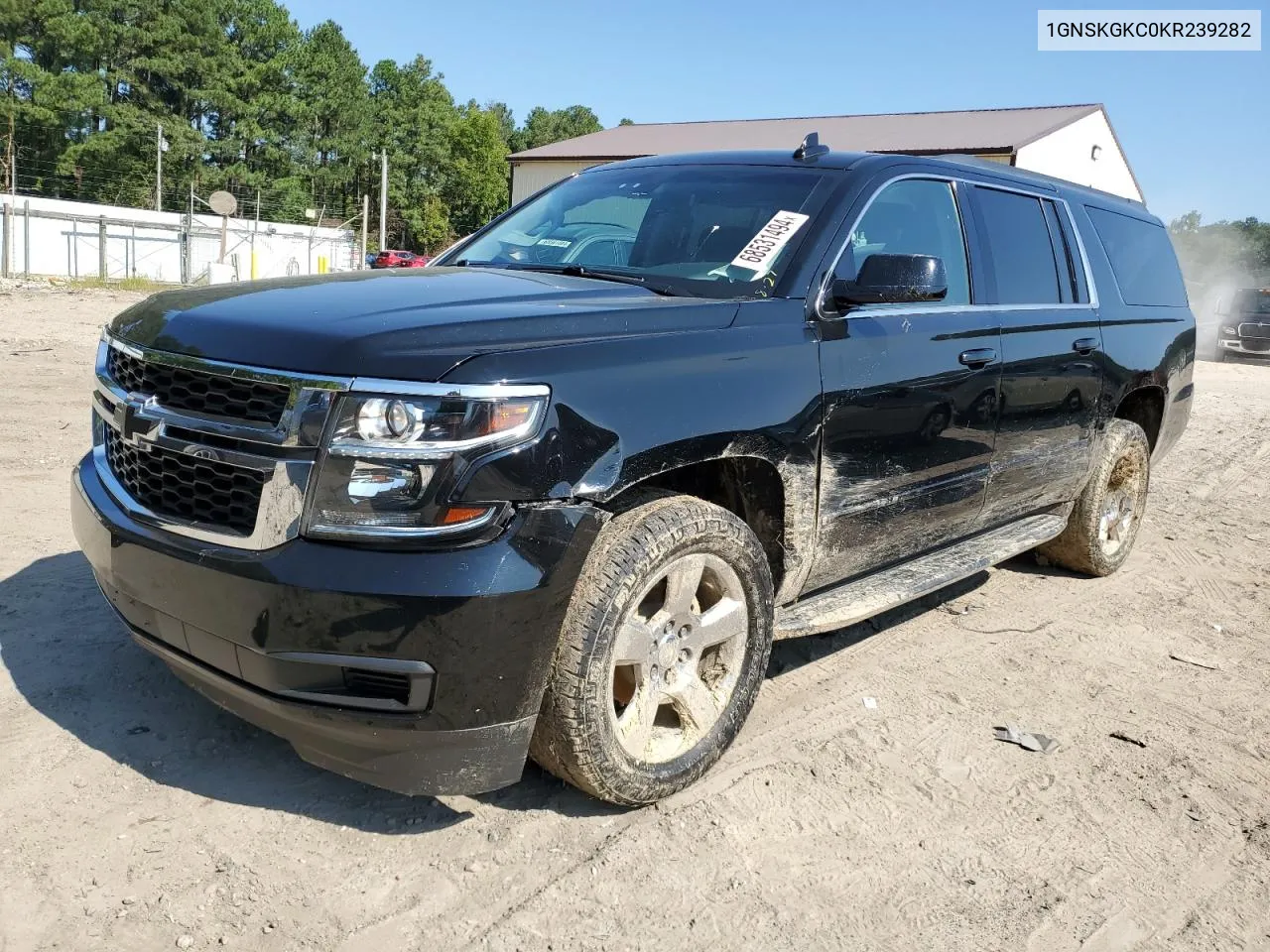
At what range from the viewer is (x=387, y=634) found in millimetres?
2301

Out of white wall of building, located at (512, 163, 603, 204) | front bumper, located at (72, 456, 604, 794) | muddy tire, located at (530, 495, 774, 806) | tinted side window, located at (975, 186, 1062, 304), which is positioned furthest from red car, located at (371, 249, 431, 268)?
front bumper, located at (72, 456, 604, 794)

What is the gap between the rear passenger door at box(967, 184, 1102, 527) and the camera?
165 inches

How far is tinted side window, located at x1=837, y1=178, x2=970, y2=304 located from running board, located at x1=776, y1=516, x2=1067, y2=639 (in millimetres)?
1033

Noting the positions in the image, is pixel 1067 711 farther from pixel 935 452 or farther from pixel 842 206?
pixel 842 206

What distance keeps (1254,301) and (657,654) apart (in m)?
25.0

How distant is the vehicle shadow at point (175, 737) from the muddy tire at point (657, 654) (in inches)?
10.1

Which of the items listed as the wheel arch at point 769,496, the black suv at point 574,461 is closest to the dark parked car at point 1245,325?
the black suv at point 574,461

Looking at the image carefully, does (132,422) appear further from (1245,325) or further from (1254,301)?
(1254,301)

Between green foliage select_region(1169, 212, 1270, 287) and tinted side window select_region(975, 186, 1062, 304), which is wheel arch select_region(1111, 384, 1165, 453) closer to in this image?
tinted side window select_region(975, 186, 1062, 304)

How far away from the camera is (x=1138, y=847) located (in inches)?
115

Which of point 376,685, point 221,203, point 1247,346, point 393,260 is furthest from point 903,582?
point 393,260

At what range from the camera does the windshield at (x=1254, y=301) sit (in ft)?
75.8

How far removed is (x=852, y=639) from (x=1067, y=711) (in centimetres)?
92

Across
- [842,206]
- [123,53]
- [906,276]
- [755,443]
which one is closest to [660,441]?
[755,443]
